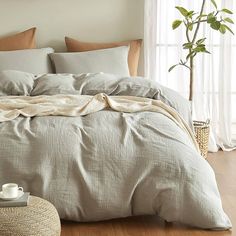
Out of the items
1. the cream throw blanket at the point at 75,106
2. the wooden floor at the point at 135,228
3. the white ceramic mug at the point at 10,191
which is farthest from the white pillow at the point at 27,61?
the white ceramic mug at the point at 10,191

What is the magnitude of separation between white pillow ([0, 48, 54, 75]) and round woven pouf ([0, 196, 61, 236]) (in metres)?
2.16

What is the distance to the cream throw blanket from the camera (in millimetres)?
3016

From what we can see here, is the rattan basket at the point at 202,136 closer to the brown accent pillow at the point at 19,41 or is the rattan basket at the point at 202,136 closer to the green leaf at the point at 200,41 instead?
the green leaf at the point at 200,41

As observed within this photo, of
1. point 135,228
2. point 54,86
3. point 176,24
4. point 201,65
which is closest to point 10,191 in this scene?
point 135,228

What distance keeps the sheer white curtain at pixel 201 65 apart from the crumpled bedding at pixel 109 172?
2.04 m

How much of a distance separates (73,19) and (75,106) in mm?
1880

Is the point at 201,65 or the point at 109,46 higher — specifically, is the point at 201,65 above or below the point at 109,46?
below

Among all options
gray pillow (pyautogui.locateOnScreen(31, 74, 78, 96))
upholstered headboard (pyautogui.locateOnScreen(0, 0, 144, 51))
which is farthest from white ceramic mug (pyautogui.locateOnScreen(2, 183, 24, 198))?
upholstered headboard (pyautogui.locateOnScreen(0, 0, 144, 51))

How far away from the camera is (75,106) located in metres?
3.16

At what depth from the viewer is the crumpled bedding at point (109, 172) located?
273 cm

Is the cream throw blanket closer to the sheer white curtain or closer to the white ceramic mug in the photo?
the white ceramic mug

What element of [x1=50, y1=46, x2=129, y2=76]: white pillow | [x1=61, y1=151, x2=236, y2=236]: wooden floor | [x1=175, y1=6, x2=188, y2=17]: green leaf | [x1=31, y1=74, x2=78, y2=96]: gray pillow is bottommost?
[x1=61, y1=151, x2=236, y2=236]: wooden floor

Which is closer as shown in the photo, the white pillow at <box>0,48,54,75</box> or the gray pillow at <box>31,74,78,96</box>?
the gray pillow at <box>31,74,78,96</box>

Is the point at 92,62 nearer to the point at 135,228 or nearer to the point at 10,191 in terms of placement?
the point at 135,228
